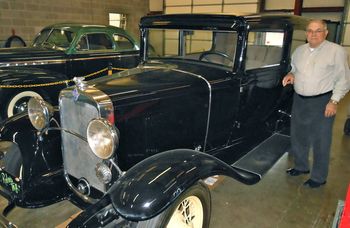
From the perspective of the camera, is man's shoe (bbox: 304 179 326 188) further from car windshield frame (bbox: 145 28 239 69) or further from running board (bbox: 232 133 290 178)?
car windshield frame (bbox: 145 28 239 69)

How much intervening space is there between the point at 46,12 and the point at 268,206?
370 inches

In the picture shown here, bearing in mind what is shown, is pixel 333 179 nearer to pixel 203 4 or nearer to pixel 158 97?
pixel 158 97

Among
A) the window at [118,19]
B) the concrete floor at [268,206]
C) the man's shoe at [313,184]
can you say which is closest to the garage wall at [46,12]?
the window at [118,19]

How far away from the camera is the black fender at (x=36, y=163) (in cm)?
223

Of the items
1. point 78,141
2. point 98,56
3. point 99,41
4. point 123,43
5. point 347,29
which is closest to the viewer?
point 78,141

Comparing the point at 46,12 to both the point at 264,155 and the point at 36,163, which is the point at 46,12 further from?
the point at 264,155

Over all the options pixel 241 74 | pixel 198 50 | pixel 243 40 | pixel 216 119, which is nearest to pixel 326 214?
pixel 216 119

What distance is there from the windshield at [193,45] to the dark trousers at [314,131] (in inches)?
38.0

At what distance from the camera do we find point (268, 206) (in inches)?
112

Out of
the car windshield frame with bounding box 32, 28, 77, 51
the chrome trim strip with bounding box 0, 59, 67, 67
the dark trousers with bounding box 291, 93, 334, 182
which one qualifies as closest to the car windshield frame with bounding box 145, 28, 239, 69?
the dark trousers with bounding box 291, 93, 334, 182

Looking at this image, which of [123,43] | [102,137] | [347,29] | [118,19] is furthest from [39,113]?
[118,19]

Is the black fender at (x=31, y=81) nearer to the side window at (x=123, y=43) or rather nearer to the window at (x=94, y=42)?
the window at (x=94, y=42)

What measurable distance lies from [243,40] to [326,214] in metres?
1.80

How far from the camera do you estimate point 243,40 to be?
260cm
